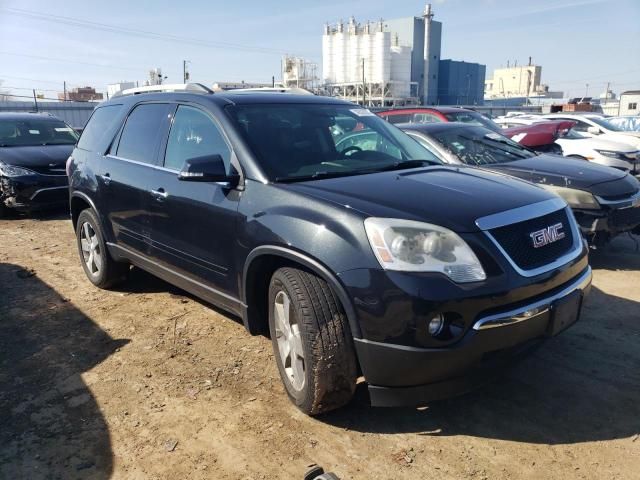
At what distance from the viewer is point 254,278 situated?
3248 mm

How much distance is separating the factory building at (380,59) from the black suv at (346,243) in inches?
2399

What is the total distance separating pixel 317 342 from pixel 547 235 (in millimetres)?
1398

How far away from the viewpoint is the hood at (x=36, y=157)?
28.9 ft

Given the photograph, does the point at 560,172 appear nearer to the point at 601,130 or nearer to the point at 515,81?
the point at 601,130

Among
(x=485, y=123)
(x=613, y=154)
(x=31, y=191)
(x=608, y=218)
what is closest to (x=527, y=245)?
(x=608, y=218)

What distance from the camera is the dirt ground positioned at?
2666 mm

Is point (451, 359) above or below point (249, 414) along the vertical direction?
above

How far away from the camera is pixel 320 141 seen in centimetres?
374

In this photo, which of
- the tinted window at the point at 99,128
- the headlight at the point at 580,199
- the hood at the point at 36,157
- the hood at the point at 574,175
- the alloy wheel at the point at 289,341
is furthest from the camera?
the hood at the point at 36,157

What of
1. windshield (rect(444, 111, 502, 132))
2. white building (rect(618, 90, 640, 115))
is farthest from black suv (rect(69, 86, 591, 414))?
white building (rect(618, 90, 640, 115))

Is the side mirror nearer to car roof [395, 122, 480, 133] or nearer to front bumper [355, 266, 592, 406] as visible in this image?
front bumper [355, 266, 592, 406]

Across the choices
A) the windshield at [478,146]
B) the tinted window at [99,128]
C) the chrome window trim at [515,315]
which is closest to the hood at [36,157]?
Result: the tinted window at [99,128]

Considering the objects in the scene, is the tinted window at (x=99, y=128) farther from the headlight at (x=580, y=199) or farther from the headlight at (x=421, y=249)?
the headlight at (x=580, y=199)

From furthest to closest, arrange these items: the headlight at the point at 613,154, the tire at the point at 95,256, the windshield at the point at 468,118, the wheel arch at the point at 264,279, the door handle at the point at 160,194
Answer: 1. the headlight at the point at 613,154
2. the windshield at the point at 468,118
3. the tire at the point at 95,256
4. the door handle at the point at 160,194
5. the wheel arch at the point at 264,279
